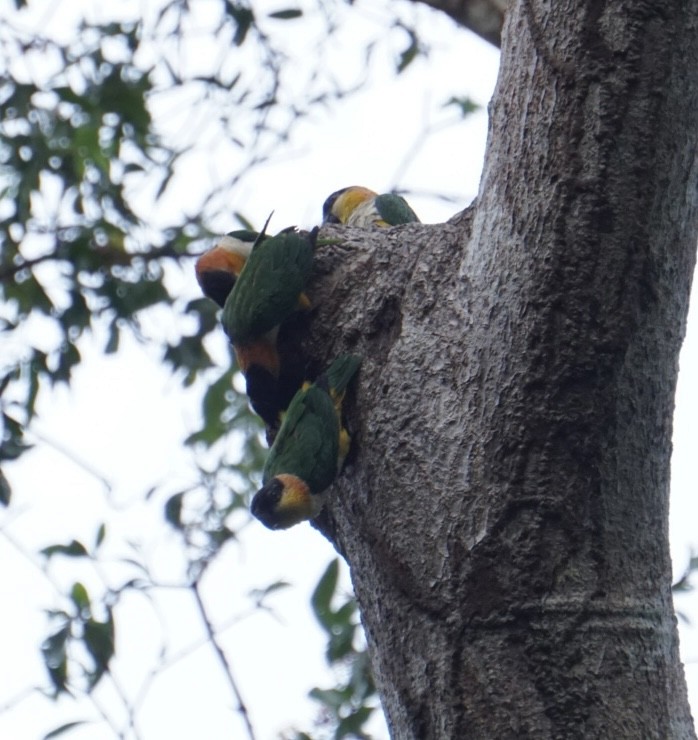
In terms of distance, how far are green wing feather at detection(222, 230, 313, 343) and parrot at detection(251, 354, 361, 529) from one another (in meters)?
0.18

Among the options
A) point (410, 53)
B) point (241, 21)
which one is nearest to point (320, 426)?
point (241, 21)

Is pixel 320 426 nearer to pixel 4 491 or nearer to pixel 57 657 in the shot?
pixel 57 657

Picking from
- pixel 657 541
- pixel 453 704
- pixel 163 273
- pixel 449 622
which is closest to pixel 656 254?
pixel 657 541

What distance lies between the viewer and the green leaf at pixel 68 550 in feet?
10.4

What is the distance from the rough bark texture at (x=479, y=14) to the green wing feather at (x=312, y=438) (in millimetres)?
1670

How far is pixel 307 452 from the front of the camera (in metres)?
2.11

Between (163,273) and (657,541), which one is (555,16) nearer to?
(657,541)

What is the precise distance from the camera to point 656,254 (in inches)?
62.4

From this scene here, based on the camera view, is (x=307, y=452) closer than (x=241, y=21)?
Yes

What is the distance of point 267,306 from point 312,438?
34cm

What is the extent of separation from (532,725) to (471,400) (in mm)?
518

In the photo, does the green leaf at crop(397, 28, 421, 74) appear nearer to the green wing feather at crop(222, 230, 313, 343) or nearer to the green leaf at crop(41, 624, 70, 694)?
the green wing feather at crop(222, 230, 313, 343)

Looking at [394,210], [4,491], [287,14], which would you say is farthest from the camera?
[287,14]

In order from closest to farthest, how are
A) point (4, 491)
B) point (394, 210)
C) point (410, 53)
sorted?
point (394, 210) → point (4, 491) → point (410, 53)
